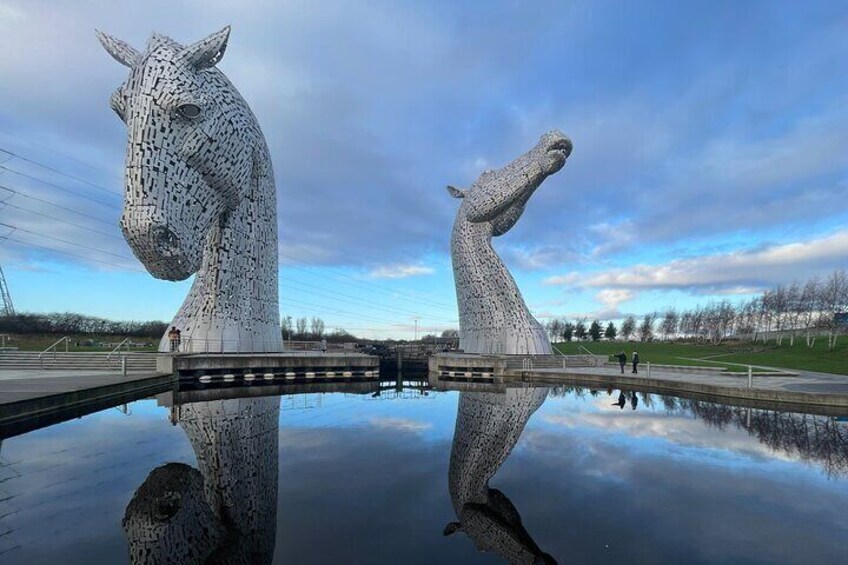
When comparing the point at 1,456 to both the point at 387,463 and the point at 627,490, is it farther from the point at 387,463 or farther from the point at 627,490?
the point at 627,490

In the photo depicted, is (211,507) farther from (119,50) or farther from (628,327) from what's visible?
(628,327)

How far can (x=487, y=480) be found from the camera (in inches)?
272

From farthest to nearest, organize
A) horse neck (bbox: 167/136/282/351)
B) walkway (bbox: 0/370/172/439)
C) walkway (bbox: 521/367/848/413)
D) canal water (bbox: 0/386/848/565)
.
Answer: horse neck (bbox: 167/136/282/351), walkway (bbox: 521/367/848/413), walkway (bbox: 0/370/172/439), canal water (bbox: 0/386/848/565)

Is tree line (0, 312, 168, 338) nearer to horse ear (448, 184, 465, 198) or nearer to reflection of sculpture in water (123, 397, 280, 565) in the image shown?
horse ear (448, 184, 465, 198)

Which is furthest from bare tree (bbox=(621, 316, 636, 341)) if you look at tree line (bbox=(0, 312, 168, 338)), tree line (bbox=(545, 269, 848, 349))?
tree line (bbox=(0, 312, 168, 338))

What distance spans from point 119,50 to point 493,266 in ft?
57.3

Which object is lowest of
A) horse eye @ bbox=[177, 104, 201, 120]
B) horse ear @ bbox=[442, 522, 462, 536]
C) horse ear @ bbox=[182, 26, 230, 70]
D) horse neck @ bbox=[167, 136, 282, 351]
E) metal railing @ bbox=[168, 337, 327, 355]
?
horse ear @ bbox=[442, 522, 462, 536]

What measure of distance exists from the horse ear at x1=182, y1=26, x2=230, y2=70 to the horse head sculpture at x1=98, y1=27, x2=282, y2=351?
0.03 meters

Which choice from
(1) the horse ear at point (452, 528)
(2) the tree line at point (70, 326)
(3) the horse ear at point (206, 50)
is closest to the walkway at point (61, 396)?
(1) the horse ear at point (452, 528)

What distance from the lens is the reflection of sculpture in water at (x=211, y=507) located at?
4547mm

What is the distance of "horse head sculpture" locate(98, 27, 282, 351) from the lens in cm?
1392

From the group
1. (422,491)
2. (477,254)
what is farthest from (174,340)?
(422,491)

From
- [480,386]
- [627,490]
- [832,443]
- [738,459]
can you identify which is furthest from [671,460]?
[480,386]

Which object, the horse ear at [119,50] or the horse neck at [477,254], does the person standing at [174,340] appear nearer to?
the horse ear at [119,50]
